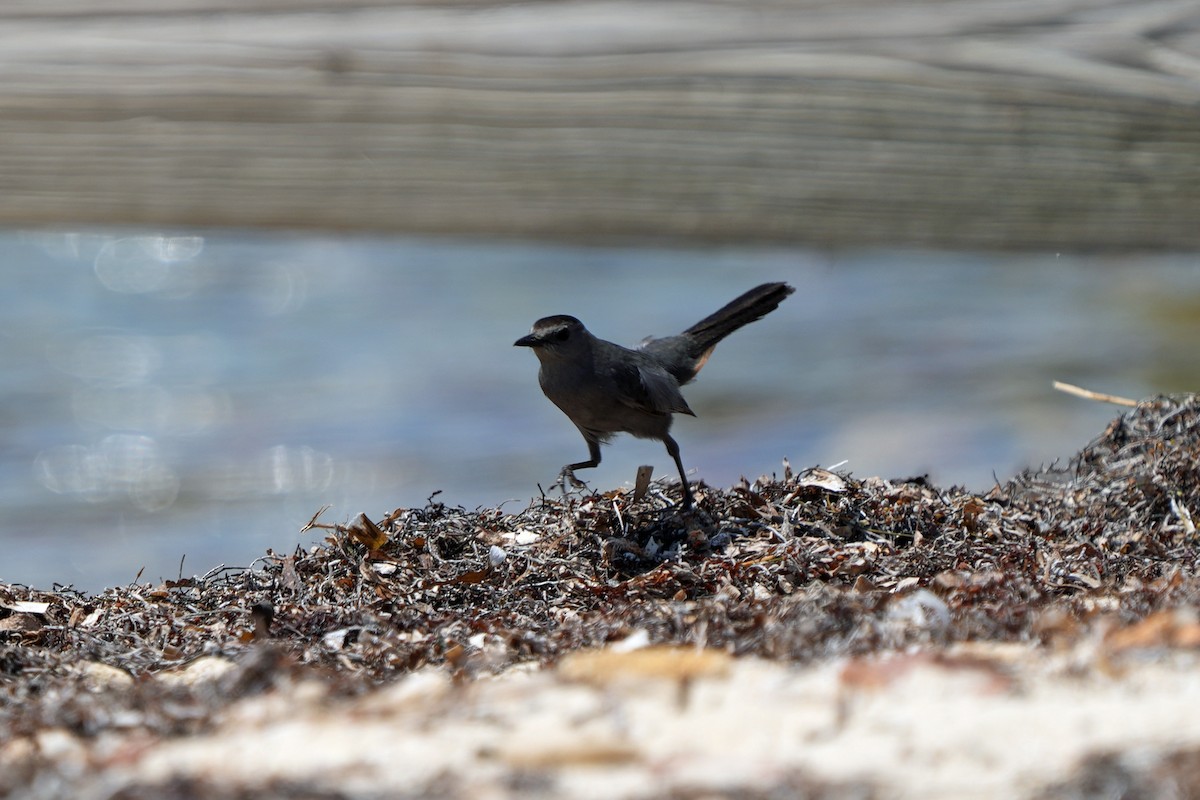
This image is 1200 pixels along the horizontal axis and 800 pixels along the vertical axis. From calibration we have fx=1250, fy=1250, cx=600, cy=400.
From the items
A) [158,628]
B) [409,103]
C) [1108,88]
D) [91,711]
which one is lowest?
[158,628]

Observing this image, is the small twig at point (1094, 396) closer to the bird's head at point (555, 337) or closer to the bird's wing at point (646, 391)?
the bird's wing at point (646, 391)

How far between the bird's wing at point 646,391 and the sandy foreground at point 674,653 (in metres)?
0.79

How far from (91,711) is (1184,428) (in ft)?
11.7

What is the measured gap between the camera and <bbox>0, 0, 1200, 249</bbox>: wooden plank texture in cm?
281

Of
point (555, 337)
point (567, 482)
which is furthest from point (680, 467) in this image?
point (555, 337)

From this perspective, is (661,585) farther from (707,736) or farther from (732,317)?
(732,317)

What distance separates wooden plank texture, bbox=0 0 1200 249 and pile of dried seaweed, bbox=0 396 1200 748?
0.93 metres

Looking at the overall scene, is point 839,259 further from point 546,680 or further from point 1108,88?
point 546,680

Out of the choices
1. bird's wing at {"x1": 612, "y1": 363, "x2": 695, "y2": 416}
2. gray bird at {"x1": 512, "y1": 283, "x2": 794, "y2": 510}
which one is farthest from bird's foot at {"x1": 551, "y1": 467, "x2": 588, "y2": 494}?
bird's wing at {"x1": 612, "y1": 363, "x2": 695, "y2": 416}

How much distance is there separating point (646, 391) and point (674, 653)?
276 centimetres

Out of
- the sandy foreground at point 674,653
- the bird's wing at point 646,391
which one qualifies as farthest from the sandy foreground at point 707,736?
the bird's wing at point 646,391

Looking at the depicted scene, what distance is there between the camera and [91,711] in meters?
2.11

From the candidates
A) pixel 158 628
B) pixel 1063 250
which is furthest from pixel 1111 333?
pixel 158 628

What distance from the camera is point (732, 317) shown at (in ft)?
17.4
